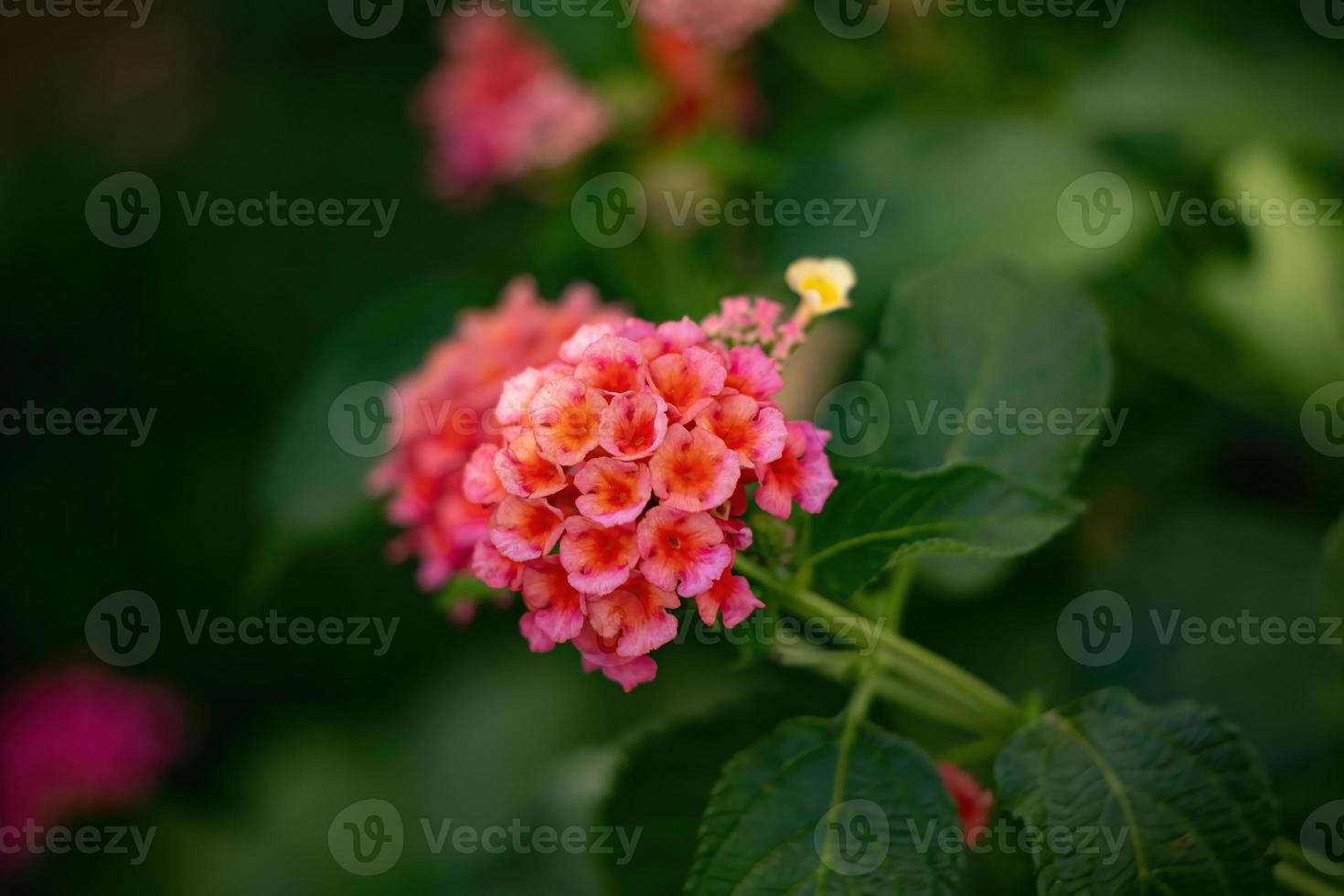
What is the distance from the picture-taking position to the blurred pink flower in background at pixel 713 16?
1.38 meters

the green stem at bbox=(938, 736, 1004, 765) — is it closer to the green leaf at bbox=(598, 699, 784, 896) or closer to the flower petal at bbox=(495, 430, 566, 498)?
the green leaf at bbox=(598, 699, 784, 896)

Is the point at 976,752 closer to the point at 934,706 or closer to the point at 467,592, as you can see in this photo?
the point at 934,706

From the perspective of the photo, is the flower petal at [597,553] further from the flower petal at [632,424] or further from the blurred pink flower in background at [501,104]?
the blurred pink flower in background at [501,104]

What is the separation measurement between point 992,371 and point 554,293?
2.18 ft

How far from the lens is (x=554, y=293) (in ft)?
4.67

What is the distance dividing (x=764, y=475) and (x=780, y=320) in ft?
Answer: 1.59

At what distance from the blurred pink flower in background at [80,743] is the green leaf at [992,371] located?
1596 mm

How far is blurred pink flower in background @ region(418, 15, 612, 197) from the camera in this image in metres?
1.44

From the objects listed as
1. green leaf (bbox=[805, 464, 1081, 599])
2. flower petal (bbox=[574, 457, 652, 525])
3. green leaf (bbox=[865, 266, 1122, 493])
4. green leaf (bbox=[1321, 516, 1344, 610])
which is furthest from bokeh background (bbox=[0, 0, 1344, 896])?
flower petal (bbox=[574, 457, 652, 525])

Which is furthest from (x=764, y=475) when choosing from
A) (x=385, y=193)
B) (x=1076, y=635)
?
(x=385, y=193)

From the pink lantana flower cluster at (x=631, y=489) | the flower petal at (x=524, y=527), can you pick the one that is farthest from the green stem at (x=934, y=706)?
the flower petal at (x=524, y=527)

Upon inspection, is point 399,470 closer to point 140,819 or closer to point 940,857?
point 940,857

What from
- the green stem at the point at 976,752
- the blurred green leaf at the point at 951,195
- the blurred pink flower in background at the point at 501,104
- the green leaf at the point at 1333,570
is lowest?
the green stem at the point at 976,752

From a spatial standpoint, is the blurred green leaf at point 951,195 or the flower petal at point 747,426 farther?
the blurred green leaf at point 951,195
